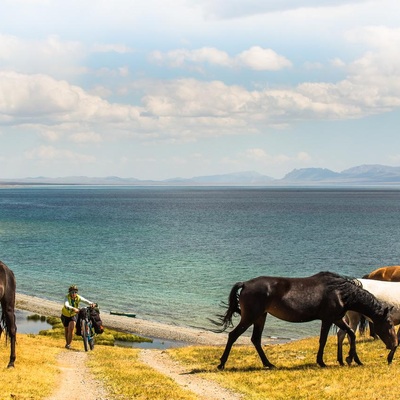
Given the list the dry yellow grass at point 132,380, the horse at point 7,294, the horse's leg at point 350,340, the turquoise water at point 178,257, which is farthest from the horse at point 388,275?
the turquoise water at point 178,257

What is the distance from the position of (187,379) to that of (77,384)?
357 cm

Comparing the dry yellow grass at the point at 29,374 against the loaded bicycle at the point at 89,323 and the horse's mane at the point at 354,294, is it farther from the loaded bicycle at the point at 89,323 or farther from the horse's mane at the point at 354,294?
the horse's mane at the point at 354,294

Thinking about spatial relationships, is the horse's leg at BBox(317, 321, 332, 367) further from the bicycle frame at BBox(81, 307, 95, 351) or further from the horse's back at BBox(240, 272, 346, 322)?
the bicycle frame at BBox(81, 307, 95, 351)

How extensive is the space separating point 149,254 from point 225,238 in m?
30.9

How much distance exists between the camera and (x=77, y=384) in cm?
1889

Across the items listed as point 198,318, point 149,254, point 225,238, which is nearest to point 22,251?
point 149,254

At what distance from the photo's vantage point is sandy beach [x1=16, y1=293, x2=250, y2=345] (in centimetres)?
4572

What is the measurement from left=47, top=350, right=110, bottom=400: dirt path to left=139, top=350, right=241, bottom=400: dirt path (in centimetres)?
261

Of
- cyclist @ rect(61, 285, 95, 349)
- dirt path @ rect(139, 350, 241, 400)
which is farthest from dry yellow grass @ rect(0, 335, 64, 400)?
dirt path @ rect(139, 350, 241, 400)

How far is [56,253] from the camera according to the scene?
10356 centimetres

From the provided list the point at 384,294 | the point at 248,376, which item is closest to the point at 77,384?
the point at 248,376

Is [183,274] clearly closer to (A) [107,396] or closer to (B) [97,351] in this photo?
(B) [97,351]

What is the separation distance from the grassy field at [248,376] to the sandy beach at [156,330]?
2123 cm

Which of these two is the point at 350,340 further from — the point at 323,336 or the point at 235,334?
the point at 235,334
